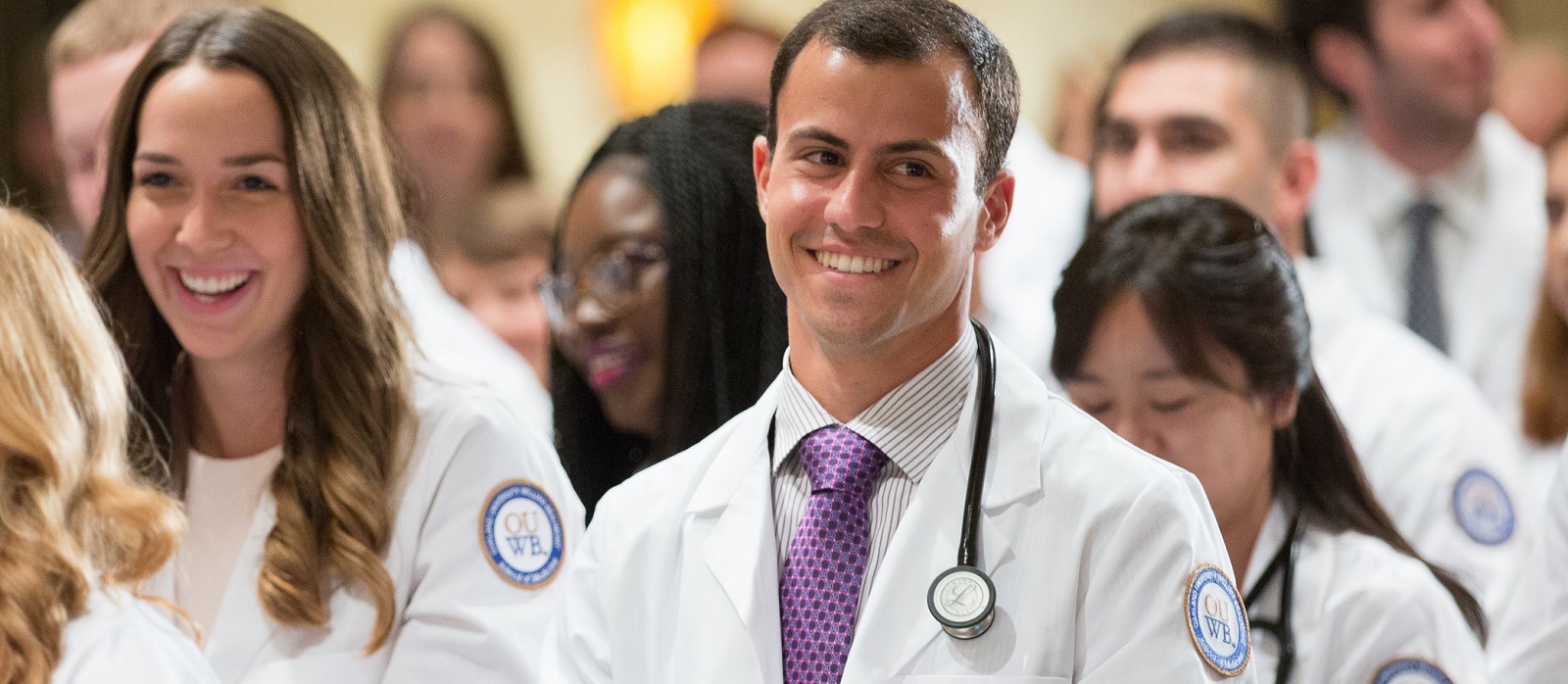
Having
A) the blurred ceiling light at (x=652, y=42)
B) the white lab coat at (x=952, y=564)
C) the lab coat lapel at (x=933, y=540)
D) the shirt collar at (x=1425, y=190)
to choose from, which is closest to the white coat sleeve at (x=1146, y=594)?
the white lab coat at (x=952, y=564)

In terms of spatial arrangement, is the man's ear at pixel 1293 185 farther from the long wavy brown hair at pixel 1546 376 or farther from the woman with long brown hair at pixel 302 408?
the woman with long brown hair at pixel 302 408

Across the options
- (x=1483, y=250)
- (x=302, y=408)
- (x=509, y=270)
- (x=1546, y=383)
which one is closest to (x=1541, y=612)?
(x=1546, y=383)

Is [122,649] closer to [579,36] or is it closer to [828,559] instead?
[828,559]

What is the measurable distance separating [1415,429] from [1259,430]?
43.6 inches

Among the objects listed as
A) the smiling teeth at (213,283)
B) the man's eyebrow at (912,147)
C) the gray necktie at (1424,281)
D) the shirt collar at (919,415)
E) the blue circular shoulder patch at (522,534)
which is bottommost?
the gray necktie at (1424,281)

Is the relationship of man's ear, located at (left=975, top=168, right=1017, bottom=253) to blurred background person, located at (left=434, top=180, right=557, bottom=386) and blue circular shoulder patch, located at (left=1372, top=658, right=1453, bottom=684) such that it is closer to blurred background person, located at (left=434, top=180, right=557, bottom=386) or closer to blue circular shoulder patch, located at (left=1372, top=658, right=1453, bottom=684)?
blue circular shoulder patch, located at (left=1372, top=658, right=1453, bottom=684)

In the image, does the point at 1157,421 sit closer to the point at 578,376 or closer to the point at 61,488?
the point at 578,376

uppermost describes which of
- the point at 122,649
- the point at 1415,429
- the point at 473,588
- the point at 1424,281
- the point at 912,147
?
the point at 912,147

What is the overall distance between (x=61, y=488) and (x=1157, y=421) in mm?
1654

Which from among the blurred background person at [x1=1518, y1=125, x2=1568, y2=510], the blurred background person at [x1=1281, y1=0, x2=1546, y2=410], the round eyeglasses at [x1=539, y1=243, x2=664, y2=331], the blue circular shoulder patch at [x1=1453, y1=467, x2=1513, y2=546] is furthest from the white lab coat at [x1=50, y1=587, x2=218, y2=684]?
the blurred background person at [x1=1281, y1=0, x2=1546, y2=410]

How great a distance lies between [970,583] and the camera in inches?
81.2

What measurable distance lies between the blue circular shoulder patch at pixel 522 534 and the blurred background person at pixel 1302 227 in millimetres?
1632

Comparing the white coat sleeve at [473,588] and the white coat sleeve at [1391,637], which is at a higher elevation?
the white coat sleeve at [473,588]

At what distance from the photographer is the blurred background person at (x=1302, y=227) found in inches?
144
